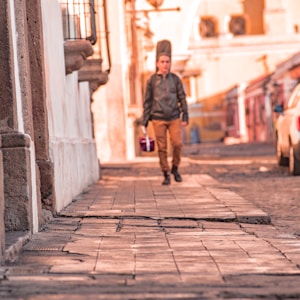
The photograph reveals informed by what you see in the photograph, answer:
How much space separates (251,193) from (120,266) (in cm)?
859

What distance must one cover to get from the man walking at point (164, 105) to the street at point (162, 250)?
2.11 meters

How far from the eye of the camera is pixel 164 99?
1552 cm

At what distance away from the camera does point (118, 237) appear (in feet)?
27.4

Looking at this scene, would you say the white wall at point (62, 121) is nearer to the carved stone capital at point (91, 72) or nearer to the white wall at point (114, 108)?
the carved stone capital at point (91, 72)

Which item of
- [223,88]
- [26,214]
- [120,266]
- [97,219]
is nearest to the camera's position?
[120,266]

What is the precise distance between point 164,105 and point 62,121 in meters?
3.08

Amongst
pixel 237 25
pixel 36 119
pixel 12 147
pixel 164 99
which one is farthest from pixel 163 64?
pixel 237 25

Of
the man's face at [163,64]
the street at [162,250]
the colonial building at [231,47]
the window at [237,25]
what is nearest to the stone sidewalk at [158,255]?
the street at [162,250]

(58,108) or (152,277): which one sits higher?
(58,108)

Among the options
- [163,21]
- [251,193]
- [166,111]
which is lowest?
[251,193]

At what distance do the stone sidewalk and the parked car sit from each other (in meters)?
6.99

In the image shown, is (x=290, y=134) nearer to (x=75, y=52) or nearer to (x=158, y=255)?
(x=75, y=52)

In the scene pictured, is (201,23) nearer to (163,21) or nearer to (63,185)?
(163,21)

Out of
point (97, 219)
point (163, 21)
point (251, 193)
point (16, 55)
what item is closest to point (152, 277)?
point (16, 55)
